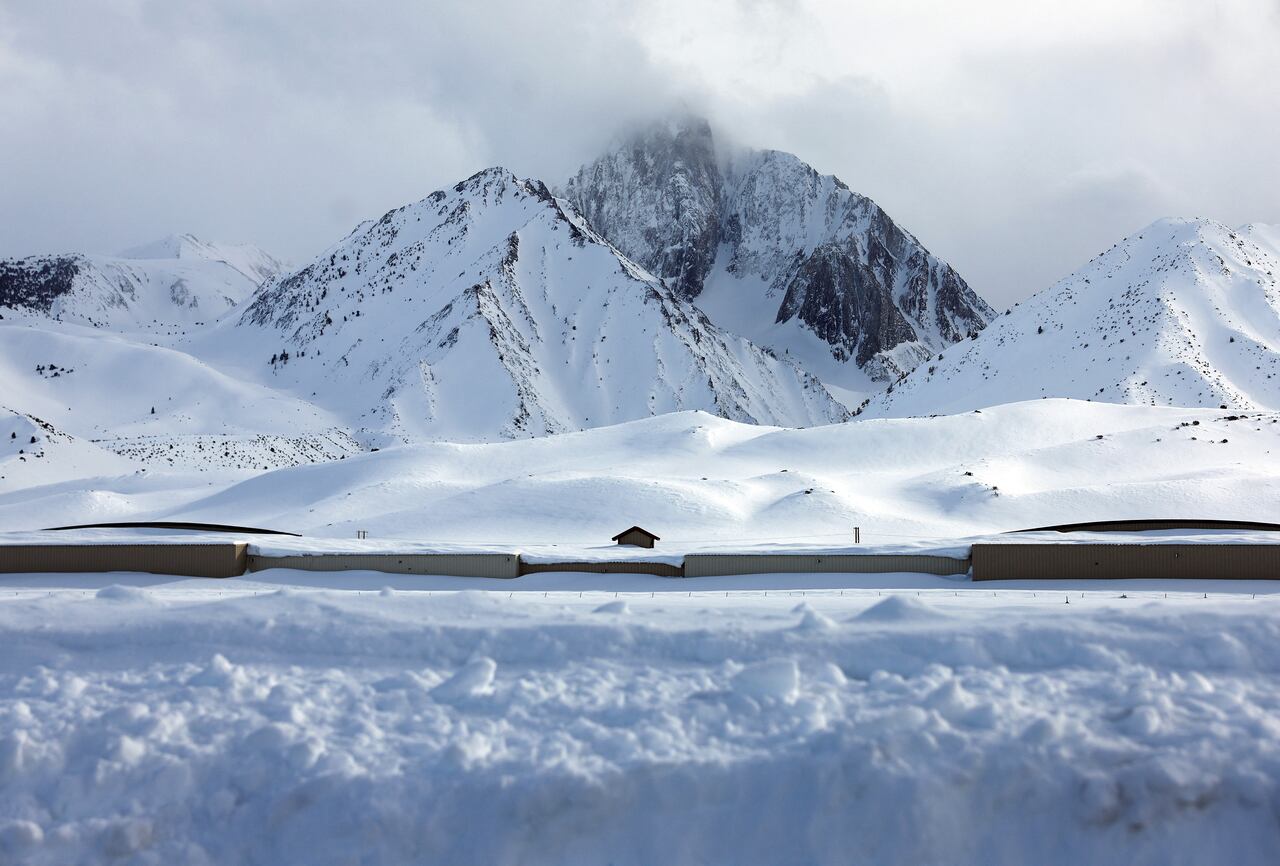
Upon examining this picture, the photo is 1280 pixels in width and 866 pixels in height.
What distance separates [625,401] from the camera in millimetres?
135875

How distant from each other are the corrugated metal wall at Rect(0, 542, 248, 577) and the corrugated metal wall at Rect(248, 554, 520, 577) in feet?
2.80

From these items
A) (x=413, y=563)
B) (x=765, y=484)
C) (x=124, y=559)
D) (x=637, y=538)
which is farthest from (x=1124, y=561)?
(x=765, y=484)

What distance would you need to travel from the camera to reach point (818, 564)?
23.3 meters

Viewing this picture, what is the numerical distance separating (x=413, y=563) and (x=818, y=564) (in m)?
10.9

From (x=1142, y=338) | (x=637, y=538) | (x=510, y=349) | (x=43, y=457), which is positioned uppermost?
(x=510, y=349)

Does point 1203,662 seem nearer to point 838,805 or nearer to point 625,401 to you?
point 838,805

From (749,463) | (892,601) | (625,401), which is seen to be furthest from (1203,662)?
(625,401)

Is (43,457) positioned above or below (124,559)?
above

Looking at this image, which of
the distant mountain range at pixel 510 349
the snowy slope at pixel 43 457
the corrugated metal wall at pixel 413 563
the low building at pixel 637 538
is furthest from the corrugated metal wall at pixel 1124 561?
the snowy slope at pixel 43 457

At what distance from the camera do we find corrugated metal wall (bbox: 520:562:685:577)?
2402 cm

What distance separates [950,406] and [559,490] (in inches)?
2125

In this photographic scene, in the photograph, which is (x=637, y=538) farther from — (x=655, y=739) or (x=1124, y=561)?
(x=655, y=739)

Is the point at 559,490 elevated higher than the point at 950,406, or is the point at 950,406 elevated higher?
the point at 950,406

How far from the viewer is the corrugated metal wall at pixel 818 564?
23.1 meters
